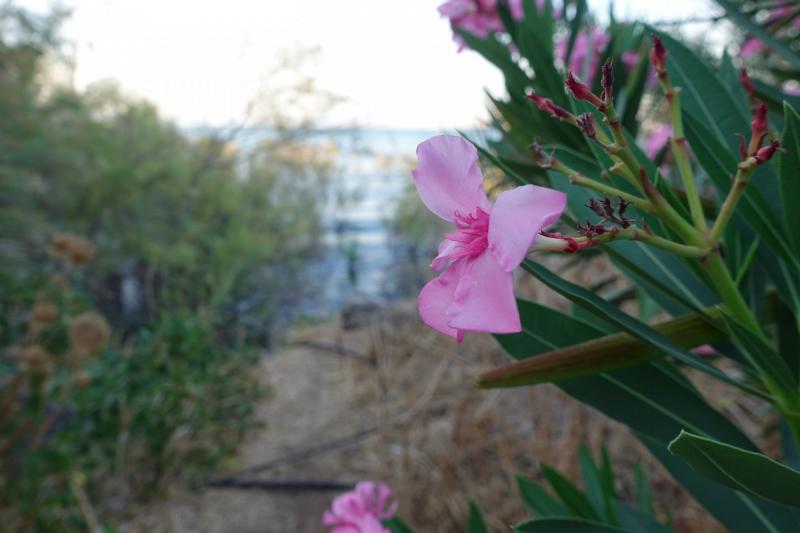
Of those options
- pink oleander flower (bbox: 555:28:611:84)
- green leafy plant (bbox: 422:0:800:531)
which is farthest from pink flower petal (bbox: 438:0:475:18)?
green leafy plant (bbox: 422:0:800:531)

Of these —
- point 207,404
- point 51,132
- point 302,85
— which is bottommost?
point 207,404

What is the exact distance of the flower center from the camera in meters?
0.31

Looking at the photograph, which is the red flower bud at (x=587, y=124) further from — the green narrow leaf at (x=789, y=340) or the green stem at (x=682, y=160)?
the green narrow leaf at (x=789, y=340)

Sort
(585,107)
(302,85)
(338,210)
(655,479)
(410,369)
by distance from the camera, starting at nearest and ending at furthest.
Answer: (585,107) → (655,479) → (410,369) → (302,85) → (338,210)

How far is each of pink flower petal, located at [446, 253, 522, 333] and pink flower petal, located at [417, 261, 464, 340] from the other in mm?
18

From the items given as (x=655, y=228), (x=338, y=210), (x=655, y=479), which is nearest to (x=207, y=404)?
(x=655, y=479)

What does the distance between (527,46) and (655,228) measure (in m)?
0.43

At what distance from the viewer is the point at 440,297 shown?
32cm

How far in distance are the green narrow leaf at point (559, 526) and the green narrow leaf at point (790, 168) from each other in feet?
0.79

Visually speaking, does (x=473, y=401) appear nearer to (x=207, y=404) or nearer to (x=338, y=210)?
(x=207, y=404)

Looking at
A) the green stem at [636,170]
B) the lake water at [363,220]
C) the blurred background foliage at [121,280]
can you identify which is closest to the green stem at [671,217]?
the green stem at [636,170]

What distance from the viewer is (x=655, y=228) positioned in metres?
0.40

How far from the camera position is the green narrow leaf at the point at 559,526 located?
17.1 inches

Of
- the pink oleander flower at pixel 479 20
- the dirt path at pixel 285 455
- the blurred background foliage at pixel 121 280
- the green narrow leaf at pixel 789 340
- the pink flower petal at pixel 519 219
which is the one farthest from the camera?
the dirt path at pixel 285 455
